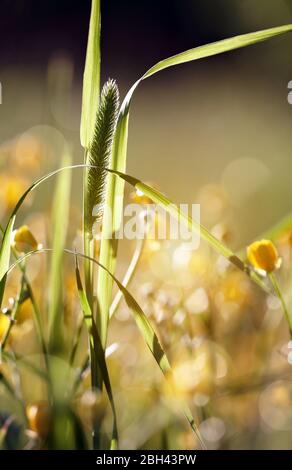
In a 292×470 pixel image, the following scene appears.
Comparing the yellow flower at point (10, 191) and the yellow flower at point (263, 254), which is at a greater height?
the yellow flower at point (10, 191)

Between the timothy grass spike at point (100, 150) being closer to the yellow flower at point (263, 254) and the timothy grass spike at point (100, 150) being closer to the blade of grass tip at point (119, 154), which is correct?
the blade of grass tip at point (119, 154)

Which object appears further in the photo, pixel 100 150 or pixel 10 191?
pixel 10 191

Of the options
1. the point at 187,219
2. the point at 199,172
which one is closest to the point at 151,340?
the point at 187,219

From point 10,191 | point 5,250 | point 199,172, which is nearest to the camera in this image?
point 5,250

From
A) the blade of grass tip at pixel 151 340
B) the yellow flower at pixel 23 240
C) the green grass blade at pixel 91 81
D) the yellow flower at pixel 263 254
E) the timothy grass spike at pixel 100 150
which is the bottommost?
the blade of grass tip at pixel 151 340

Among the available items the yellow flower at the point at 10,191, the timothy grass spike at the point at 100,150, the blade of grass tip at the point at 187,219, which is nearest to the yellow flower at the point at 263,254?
the blade of grass tip at the point at 187,219

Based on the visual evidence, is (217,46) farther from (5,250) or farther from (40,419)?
(40,419)
